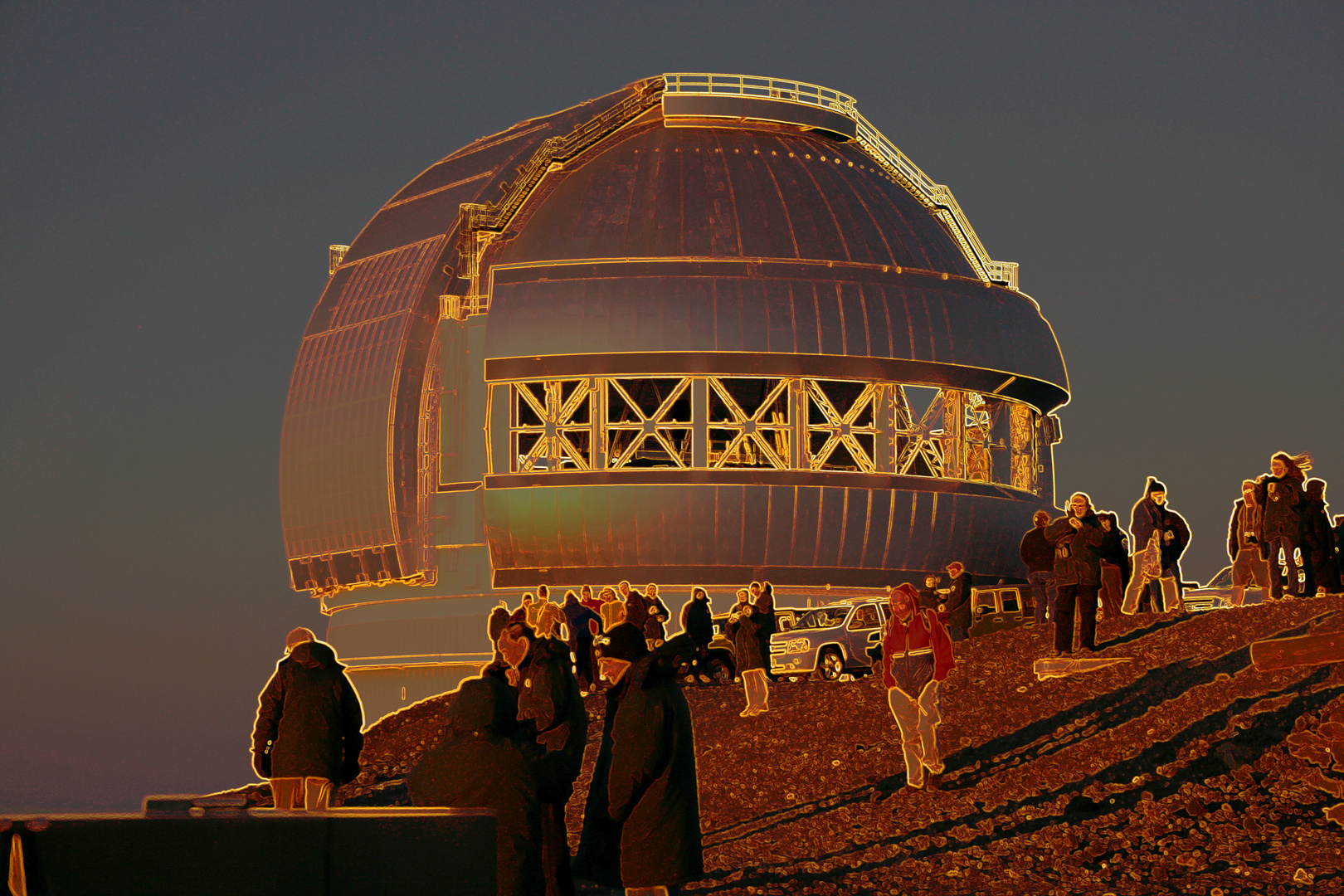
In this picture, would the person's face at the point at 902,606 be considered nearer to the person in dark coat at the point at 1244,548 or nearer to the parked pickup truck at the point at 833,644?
the person in dark coat at the point at 1244,548

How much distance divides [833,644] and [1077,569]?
8175 mm

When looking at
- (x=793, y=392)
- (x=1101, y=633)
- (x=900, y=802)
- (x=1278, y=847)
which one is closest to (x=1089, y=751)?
(x=900, y=802)

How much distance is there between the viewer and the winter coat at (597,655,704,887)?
9.95m

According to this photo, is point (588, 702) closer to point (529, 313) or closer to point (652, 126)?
point (529, 313)

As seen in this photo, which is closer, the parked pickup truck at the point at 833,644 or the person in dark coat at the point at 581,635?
the person in dark coat at the point at 581,635

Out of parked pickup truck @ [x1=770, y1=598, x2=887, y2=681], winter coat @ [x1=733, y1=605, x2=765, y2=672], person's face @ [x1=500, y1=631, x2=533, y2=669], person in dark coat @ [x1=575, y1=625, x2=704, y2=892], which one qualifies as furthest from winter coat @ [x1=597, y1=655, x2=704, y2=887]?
parked pickup truck @ [x1=770, y1=598, x2=887, y2=681]

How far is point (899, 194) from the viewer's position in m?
41.5

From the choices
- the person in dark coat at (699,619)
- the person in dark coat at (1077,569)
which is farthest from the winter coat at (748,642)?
the person in dark coat at (1077,569)

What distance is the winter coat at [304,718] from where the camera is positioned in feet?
43.0

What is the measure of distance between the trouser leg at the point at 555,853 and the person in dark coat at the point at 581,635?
15588 mm

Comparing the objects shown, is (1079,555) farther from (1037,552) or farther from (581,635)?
(581,635)

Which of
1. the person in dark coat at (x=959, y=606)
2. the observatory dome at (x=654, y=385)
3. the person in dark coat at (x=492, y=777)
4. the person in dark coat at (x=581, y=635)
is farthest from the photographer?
the observatory dome at (x=654, y=385)

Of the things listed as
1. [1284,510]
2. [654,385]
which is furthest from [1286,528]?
[654,385]

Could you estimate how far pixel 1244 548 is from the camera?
76.5 feet
